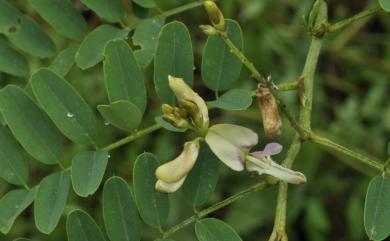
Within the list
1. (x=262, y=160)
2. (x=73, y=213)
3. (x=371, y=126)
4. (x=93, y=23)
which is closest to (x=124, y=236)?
(x=73, y=213)

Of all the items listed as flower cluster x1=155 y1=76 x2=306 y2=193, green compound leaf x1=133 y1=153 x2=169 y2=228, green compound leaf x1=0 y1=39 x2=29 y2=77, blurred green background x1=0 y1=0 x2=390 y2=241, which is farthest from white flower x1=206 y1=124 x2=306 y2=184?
blurred green background x1=0 y1=0 x2=390 y2=241

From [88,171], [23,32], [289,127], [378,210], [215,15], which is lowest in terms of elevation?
[289,127]

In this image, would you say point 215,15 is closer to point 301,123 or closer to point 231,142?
point 231,142

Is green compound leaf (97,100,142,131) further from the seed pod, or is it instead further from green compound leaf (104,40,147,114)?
the seed pod

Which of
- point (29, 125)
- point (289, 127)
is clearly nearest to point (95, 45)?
point (29, 125)

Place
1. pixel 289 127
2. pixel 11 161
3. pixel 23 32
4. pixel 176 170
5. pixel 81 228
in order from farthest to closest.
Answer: pixel 289 127 < pixel 23 32 < pixel 11 161 < pixel 81 228 < pixel 176 170

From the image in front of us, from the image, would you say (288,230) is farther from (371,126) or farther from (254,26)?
(254,26)

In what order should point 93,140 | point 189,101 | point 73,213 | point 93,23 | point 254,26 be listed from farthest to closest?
1. point 254,26
2. point 93,23
3. point 93,140
4. point 73,213
5. point 189,101

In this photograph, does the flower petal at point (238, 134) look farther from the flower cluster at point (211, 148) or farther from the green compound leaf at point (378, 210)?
the green compound leaf at point (378, 210)
